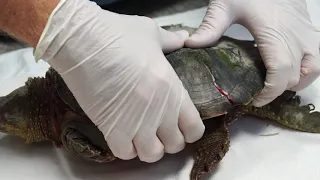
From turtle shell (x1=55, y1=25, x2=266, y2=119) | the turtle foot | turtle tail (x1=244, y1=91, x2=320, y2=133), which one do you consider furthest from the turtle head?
turtle tail (x1=244, y1=91, x2=320, y2=133)

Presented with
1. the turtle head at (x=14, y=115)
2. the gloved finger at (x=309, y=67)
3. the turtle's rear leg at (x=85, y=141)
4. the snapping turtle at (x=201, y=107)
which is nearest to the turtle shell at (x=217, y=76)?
the snapping turtle at (x=201, y=107)

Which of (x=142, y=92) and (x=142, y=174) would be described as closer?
(x=142, y=92)

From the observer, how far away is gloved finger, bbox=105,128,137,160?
1.18 metres

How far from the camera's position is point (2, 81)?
65.0 inches

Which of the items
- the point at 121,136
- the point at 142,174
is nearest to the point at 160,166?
the point at 142,174

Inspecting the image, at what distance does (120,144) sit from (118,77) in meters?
0.16

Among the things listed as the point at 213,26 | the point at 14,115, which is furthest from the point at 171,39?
the point at 14,115

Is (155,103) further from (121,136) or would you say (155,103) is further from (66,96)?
(66,96)

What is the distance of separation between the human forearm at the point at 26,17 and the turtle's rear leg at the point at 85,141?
245 mm

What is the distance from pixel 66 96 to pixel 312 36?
70 centimetres

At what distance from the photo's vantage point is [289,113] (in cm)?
140

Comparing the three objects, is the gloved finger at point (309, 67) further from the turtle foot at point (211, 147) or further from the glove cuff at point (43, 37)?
the glove cuff at point (43, 37)

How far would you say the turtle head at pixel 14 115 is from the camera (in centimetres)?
136

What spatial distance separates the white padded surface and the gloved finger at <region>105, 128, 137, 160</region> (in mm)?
103
